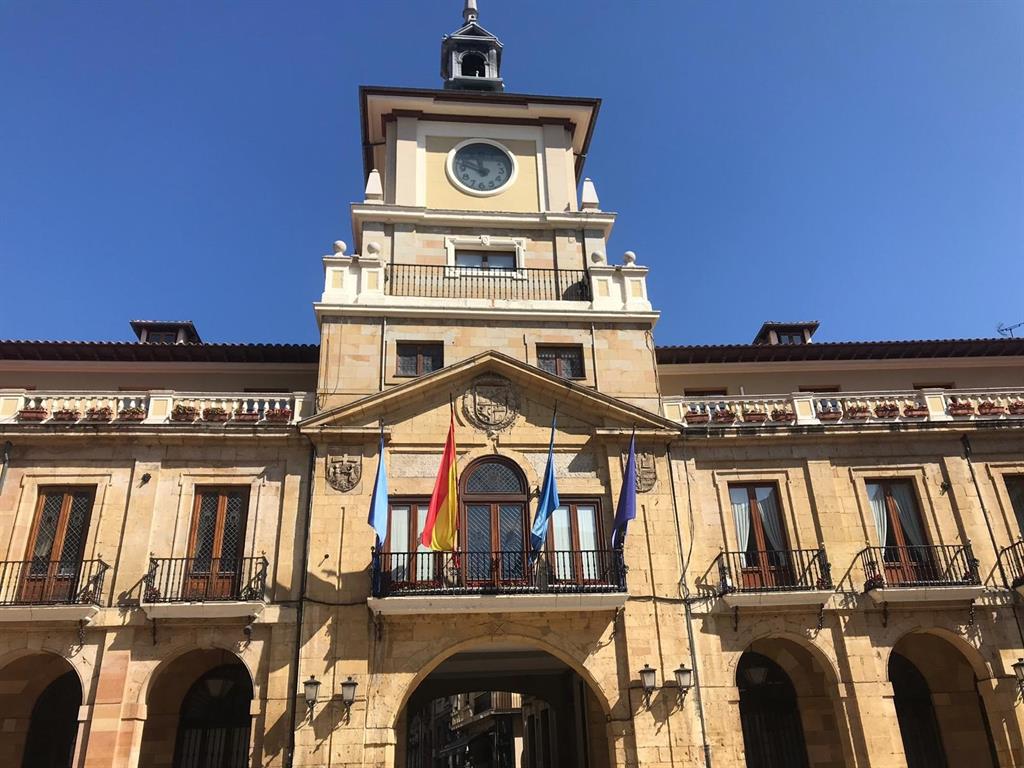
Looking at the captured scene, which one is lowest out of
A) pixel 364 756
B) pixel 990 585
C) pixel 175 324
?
pixel 364 756

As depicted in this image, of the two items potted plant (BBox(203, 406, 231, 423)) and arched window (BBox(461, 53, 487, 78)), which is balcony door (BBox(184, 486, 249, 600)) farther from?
arched window (BBox(461, 53, 487, 78))

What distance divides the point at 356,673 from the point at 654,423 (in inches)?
332

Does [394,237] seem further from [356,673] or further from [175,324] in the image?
[356,673]

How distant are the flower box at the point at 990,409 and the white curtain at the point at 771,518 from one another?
5775 mm

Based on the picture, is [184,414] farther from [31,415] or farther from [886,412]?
[886,412]

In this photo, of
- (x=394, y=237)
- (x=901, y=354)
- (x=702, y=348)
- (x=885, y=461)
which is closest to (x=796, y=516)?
(x=885, y=461)

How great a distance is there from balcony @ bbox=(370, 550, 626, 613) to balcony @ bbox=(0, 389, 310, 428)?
14.3ft

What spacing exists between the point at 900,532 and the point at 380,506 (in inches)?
469

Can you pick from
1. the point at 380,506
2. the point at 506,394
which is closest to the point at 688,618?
the point at 506,394

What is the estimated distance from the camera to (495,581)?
1611 centimetres

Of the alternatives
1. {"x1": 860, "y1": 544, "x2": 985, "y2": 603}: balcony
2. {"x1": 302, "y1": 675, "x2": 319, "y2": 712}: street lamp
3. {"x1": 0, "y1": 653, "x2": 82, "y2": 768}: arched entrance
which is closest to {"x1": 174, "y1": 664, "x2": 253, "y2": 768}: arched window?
{"x1": 0, "y1": 653, "x2": 82, "y2": 768}: arched entrance

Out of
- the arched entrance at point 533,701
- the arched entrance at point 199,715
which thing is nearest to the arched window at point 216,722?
the arched entrance at point 199,715

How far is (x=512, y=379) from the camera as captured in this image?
60.9 ft

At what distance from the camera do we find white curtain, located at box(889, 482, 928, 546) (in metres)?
18.2
